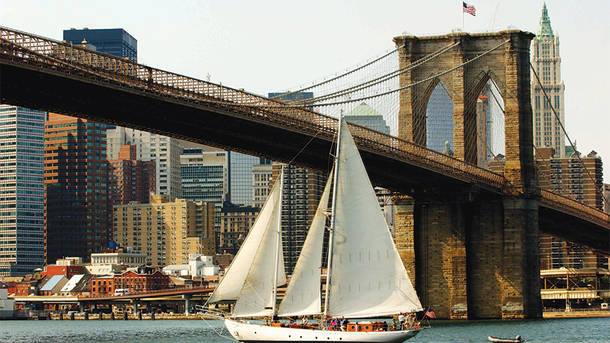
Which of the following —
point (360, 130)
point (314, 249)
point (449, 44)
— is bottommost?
point (314, 249)

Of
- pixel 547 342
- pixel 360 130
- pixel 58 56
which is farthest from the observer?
pixel 360 130

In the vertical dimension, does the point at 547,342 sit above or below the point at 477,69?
below

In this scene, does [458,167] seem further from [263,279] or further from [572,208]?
[263,279]

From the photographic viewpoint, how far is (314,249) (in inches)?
2178

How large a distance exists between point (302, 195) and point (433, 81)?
96350 mm

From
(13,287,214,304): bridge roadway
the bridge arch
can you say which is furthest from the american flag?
(13,287,214,304): bridge roadway

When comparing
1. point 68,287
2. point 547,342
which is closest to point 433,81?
point 547,342

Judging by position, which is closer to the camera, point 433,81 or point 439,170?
point 439,170

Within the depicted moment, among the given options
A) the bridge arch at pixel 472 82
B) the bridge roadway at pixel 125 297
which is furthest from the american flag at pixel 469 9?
the bridge roadway at pixel 125 297

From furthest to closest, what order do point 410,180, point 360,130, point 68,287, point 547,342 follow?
point 68,287, point 410,180, point 360,130, point 547,342

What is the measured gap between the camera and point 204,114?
6994 cm

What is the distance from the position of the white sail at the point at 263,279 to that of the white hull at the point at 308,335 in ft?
2.90

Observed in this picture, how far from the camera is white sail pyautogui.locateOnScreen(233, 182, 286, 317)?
57.1m

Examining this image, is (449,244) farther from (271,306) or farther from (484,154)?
(271,306)
